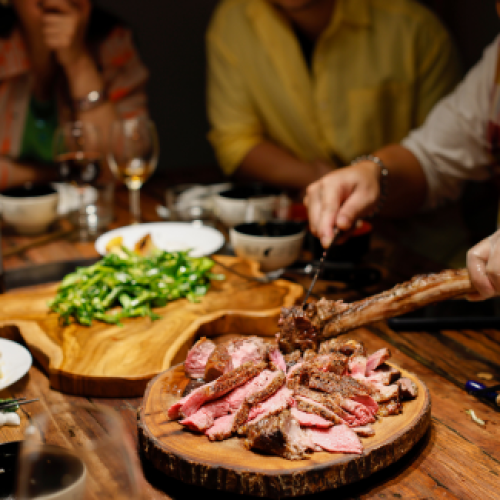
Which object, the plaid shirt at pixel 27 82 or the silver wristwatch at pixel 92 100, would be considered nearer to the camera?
the silver wristwatch at pixel 92 100

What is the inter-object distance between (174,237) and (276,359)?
1.11m

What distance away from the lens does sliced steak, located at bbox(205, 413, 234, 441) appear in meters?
1.05

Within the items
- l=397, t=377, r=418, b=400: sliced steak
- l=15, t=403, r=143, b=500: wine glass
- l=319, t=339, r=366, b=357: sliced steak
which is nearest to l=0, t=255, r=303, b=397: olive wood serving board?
l=319, t=339, r=366, b=357: sliced steak

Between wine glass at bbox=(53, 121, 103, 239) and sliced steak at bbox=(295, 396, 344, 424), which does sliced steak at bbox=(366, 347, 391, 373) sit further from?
wine glass at bbox=(53, 121, 103, 239)

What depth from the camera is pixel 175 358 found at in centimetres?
144

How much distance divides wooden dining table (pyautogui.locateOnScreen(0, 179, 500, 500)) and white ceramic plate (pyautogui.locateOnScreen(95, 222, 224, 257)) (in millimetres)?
341

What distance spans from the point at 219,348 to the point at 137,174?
150 centimetres

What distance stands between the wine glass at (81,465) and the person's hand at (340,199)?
117 centimetres

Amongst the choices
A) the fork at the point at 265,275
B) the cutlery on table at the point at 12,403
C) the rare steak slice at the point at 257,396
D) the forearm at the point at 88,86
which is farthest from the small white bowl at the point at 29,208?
the rare steak slice at the point at 257,396

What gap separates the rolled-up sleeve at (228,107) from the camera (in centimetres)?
389

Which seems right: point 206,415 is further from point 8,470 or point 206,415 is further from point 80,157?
point 80,157

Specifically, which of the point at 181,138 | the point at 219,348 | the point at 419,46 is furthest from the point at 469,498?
the point at 181,138

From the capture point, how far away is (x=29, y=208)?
97.3 inches

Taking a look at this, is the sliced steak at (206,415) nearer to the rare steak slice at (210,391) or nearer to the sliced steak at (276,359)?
the rare steak slice at (210,391)
